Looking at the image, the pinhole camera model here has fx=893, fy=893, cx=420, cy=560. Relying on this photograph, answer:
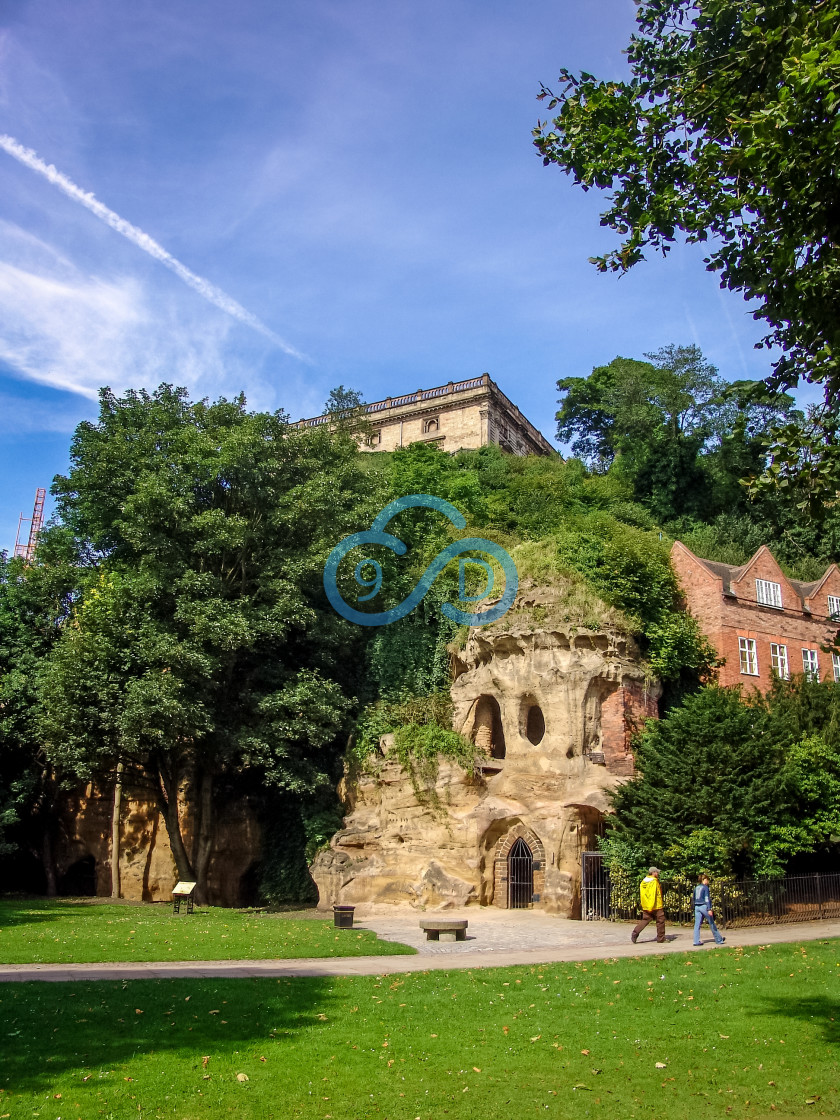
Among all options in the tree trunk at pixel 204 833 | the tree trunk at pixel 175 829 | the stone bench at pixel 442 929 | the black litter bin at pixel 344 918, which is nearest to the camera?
the stone bench at pixel 442 929

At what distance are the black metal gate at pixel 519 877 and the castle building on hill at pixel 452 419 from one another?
120 feet

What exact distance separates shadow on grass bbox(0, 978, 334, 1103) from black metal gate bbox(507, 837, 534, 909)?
14192mm

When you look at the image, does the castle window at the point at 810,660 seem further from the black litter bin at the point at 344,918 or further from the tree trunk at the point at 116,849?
the tree trunk at the point at 116,849

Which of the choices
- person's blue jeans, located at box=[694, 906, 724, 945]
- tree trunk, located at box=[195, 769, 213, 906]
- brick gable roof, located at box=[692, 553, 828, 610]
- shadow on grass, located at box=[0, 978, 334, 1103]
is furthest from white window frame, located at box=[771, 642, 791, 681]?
shadow on grass, located at box=[0, 978, 334, 1103]

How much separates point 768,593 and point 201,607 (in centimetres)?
2025

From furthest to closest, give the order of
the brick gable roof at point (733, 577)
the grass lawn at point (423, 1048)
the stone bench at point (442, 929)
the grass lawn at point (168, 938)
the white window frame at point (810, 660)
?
the white window frame at point (810, 660)
the brick gable roof at point (733, 577)
the stone bench at point (442, 929)
the grass lawn at point (168, 938)
the grass lawn at point (423, 1048)

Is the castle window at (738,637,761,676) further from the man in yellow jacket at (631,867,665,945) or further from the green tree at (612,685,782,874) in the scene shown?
the man in yellow jacket at (631,867,665,945)

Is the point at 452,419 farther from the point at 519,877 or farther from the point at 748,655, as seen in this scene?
the point at 519,877

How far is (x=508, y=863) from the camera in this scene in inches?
1045

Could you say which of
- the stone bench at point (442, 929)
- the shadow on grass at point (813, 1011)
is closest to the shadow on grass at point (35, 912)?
the stone bench at point (442, 929)

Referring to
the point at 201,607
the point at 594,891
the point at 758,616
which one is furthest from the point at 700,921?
the point at 201,607

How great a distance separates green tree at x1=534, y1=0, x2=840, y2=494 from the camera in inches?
368

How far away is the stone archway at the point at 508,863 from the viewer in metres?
25.7

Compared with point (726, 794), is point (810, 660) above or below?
above
